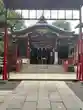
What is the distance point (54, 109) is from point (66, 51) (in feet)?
119

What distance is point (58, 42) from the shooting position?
4406cm

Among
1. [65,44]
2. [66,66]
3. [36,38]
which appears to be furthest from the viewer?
[65,44]

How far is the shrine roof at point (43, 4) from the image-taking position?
19.0 meters

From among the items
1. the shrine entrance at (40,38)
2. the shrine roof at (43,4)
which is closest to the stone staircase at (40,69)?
the shrine entrance at (40,38)

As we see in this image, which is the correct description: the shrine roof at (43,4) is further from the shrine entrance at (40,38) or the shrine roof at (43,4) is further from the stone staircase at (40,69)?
the stone staircase at (40,69)

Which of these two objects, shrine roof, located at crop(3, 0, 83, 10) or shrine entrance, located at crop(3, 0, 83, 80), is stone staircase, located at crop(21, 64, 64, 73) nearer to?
shrine entrance, located at crop(3, 0, 83, 80)

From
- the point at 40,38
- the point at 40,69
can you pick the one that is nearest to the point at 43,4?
the point at 40,69

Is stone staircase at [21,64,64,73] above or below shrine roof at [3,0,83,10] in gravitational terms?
below

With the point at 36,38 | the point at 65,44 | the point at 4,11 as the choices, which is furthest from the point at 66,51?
the point at 4,11

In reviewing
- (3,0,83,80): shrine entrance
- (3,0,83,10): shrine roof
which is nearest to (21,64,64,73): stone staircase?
(3,0,83,80): shrine entrance

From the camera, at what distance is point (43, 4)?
1980 centimetres

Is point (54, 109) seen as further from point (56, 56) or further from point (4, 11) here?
point (56, 56)

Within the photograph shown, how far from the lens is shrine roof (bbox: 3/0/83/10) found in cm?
1903

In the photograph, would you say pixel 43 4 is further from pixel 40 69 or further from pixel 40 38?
pixel 40 38
